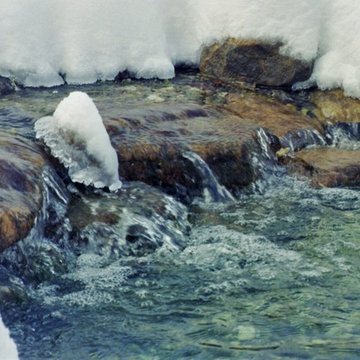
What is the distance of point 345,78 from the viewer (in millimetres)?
10594

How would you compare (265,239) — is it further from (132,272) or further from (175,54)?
(175,54)

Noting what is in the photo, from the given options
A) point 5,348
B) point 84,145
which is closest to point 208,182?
point 84,145

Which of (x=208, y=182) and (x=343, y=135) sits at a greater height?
(x=208, y=182)

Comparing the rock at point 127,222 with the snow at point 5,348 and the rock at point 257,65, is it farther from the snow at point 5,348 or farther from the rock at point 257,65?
the rock at point 257,65

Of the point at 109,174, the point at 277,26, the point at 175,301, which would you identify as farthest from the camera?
the point at 277,26

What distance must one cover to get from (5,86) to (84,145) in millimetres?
2988

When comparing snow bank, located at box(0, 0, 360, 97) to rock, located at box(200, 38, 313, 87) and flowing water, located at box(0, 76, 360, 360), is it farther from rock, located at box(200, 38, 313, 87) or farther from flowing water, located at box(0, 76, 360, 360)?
flowing water, located at box(0, 76, 360, 360)

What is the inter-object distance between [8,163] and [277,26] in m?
5.53

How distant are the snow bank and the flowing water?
2.58m

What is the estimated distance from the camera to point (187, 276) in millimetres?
5754

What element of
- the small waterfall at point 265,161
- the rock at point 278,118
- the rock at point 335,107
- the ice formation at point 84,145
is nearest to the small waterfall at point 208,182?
the small waterfall at point 265,161

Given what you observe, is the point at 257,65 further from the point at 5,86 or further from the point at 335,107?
the point at 5,86

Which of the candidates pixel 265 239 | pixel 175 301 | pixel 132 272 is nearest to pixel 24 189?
pixel 132 272

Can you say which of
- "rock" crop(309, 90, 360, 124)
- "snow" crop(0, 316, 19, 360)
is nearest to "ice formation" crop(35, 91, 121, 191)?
"snow" crop(0, 316, 19, 360)
